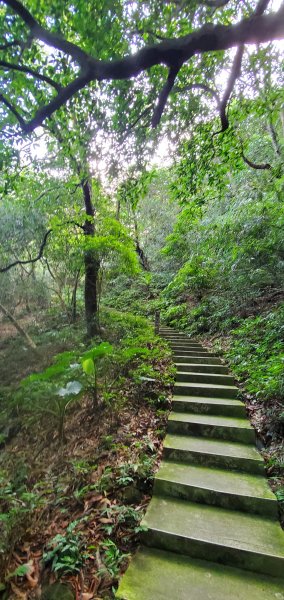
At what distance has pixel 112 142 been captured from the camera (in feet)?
15.3

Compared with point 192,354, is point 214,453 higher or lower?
lower

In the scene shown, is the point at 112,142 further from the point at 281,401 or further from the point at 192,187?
the point at 281,401

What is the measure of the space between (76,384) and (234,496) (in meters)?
2.31

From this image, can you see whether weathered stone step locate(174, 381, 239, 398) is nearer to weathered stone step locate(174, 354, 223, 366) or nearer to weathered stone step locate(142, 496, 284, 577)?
weathered stone step locate(174, 354, 223, 366)

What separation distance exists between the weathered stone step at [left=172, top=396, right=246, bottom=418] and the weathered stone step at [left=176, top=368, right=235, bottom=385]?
0.54 metres

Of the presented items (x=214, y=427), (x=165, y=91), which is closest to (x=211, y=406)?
(x=214, y=427)

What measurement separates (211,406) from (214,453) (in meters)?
0.91

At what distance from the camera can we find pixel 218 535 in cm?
257

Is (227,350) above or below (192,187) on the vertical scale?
below

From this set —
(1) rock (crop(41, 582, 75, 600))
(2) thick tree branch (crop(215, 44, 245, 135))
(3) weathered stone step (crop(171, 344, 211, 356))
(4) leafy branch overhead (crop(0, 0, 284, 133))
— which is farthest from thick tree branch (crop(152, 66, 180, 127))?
(1) rock (crop(41, 582, 75, 600))

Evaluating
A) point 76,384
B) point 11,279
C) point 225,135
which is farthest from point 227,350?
point 11,279

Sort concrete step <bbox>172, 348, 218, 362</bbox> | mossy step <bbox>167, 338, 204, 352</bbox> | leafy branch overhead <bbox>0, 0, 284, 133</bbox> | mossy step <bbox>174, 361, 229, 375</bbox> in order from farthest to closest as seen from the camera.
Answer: mossy step <bbox>167, 338, 204, 352</bbox> < concrete step <bbox>172, 348, 218, 362</bbox> < mossy step <bbox>174, 361, 229, 375</bbox> < leafy branch overhead <bbox>0, 0, 284, 133</bbox>

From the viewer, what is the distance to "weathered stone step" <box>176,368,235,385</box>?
5051 millimetres

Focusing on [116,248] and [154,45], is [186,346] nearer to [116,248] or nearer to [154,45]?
[116,248]
